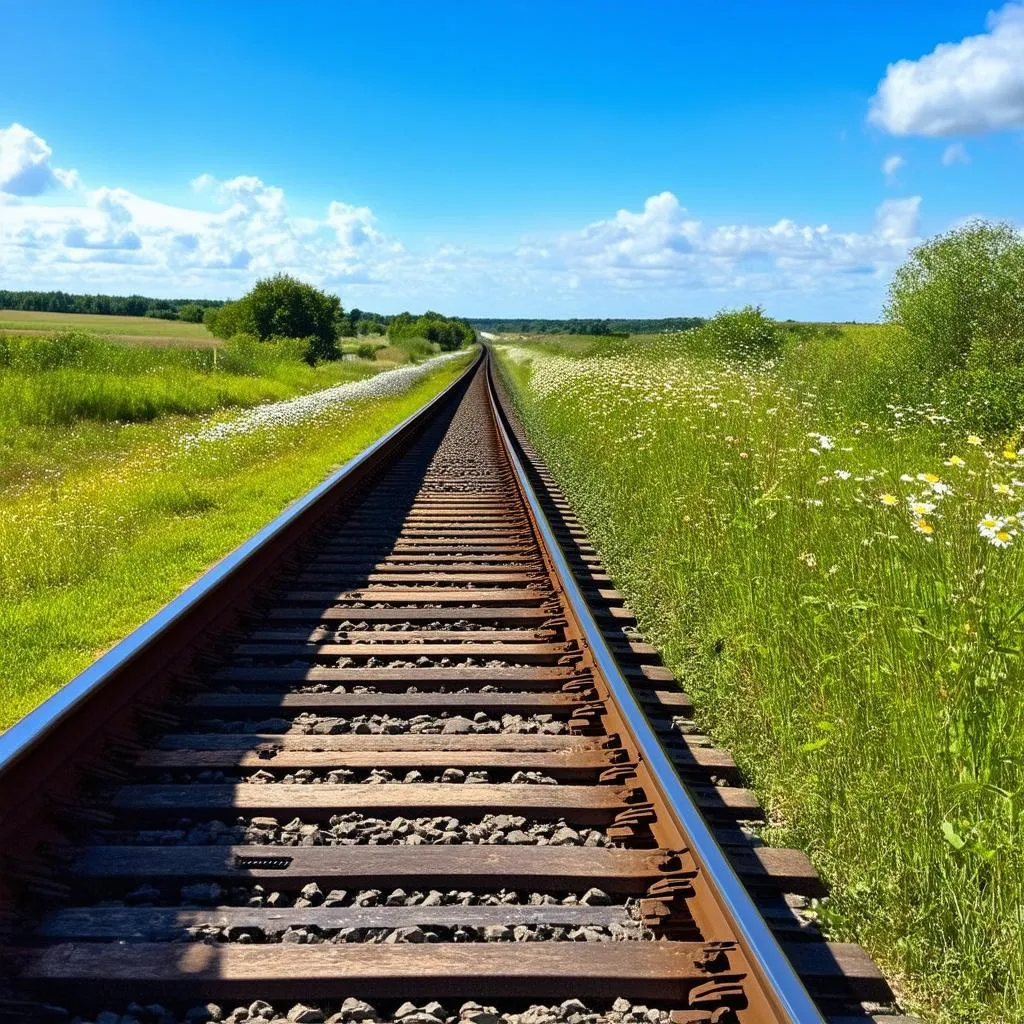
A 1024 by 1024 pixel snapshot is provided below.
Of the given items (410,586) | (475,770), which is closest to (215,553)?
(410,586)

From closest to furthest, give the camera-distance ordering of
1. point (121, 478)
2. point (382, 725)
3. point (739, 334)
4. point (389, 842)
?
1. point (389, 842)
2. point (382, 725)
3. point (121, 478)
4. point (739, 334)

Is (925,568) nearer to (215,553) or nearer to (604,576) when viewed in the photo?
(604,576)

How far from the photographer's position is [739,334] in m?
25.2

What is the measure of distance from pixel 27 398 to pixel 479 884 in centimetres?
1642

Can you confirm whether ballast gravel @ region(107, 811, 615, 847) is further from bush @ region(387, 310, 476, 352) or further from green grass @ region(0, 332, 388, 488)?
bush @ region(387, 310, 476, 352)

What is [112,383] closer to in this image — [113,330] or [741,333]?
[741,333]

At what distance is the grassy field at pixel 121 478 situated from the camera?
5.55 m

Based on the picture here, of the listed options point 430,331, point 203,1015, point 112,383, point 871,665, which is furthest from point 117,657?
point 430,331

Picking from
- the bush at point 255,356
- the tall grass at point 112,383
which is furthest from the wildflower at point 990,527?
the bush at point 255,356

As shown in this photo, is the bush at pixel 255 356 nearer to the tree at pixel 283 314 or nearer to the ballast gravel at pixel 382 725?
the tree at pixel 283 314

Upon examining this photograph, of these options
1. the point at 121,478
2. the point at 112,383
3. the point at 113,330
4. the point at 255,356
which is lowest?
the point at 121,478

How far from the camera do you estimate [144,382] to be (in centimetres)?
2091

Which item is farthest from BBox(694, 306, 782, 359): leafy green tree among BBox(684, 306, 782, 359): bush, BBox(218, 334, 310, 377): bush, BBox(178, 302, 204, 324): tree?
BBox(178, 302, 204, 324): tree

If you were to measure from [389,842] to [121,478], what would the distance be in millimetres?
9145
